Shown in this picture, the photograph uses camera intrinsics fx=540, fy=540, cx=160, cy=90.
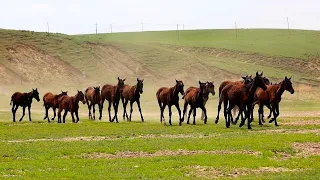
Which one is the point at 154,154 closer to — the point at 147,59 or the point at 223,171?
the point at 223,171

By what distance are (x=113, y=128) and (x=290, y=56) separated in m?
84.6

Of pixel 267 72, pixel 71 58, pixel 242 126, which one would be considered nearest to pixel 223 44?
pixel 267 72

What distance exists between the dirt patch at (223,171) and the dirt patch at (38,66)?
69.4 metres

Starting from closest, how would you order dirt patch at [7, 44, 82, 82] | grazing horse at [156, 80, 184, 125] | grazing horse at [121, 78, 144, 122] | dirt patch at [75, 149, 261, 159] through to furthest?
dirt patch at [75, 149, 261, 159], grazing horse at [156, 80, 184, 125], grazing horse at [121, 78, 144, 122], dirt patch at [7, 44, 82, 82]

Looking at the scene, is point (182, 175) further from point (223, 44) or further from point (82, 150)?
point (223, 44)

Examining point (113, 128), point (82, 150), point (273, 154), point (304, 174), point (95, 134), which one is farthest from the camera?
point (113, 128)

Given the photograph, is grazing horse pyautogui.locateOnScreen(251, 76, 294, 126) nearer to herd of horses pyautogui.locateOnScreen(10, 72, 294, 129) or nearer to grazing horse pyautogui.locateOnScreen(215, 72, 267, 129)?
herd of horses pyautogui.locateOnScreen(10, 72, 294, 129)

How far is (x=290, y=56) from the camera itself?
4380 inches

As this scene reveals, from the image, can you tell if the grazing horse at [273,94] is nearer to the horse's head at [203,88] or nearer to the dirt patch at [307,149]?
the horse's head at [203,88]

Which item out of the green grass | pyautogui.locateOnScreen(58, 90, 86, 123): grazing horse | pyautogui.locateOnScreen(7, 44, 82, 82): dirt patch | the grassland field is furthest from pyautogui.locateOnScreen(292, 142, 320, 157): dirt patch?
pyautogui.locateOnScreen(7, 44, 82, 82): dirt patch

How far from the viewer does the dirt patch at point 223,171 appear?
1698 cm

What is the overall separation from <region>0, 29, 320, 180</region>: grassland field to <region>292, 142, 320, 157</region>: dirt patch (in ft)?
0.13

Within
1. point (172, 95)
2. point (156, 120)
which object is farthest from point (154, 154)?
point (156, 120)

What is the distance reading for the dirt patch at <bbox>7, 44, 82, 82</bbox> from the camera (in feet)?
284
